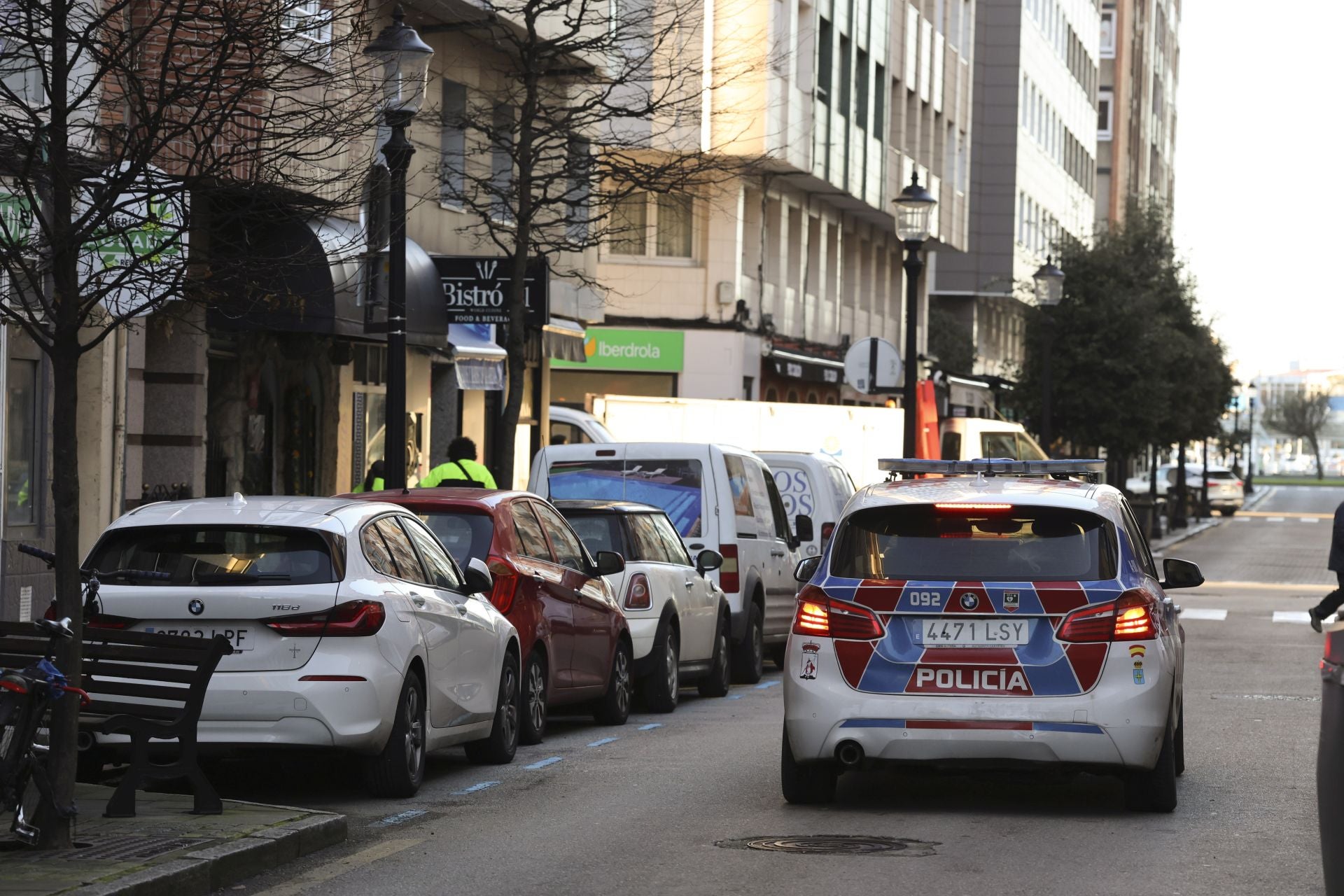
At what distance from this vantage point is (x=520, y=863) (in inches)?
370

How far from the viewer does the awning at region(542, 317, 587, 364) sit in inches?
1217

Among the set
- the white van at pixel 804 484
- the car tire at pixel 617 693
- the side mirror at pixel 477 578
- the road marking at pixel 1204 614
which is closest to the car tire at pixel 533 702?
the car tire at pixel 617 693

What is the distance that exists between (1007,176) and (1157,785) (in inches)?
2320

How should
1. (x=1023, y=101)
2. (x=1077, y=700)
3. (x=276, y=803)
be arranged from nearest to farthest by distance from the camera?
1. (x=1077, y=700)
2. (x=276, y=803)
3. (x=1023, y=101)

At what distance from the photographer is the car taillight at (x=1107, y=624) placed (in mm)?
10578

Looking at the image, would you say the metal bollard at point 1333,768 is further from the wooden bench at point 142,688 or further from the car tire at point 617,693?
the car tire at point 617,693

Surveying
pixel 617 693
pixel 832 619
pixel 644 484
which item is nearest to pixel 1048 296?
pixel 644 484

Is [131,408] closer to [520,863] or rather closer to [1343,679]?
[520,863]

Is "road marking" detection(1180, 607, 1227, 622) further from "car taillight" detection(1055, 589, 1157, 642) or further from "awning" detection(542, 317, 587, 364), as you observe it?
"car taillight" detection(1055, 589, 1157, 642)

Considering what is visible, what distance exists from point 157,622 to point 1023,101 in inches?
2423

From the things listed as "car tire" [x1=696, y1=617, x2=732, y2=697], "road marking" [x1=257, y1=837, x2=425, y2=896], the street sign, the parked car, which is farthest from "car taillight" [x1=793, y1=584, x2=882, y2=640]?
the street sign

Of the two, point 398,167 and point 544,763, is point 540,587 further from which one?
point 398,167

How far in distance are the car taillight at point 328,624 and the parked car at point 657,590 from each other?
17.3ft

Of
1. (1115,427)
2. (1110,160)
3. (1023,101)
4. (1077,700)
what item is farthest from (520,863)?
(1110,160)
